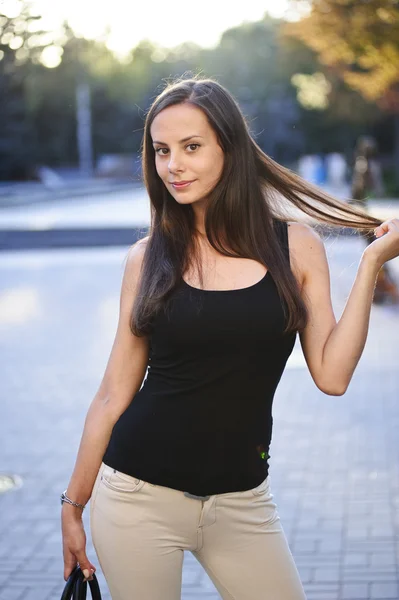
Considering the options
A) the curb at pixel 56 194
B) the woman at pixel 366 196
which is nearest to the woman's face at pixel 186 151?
the woman at pixel 366 196

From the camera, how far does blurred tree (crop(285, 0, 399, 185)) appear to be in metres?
19.1

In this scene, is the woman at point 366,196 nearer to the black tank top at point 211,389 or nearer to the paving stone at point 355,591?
the paving stone at point 355,591

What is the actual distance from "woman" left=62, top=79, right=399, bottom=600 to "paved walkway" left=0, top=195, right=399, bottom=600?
0.56m

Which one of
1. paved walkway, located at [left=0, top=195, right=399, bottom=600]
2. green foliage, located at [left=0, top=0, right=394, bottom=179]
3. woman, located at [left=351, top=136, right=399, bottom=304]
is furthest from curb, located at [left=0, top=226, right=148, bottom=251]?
green foliage, located at [left=0, top=0, right=394, bottom=179]

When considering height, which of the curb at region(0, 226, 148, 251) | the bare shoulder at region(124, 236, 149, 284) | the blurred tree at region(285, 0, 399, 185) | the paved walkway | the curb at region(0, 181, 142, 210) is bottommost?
the curb at region(0, 181, 142, 210)

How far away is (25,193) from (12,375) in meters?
36.6

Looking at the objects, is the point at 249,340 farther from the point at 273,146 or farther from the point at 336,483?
the point at 273,146

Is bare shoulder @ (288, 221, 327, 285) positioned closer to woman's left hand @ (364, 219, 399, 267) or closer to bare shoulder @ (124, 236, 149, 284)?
woman's left hand @ (364, 219, 399, 267)

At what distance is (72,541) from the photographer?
262 cm

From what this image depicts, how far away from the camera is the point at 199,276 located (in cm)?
253

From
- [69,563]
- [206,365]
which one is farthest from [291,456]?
[206,365]

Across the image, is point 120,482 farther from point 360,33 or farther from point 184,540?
point 360,33

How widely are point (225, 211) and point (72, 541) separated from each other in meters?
0.90

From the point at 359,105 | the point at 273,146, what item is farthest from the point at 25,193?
the point at 273,146
